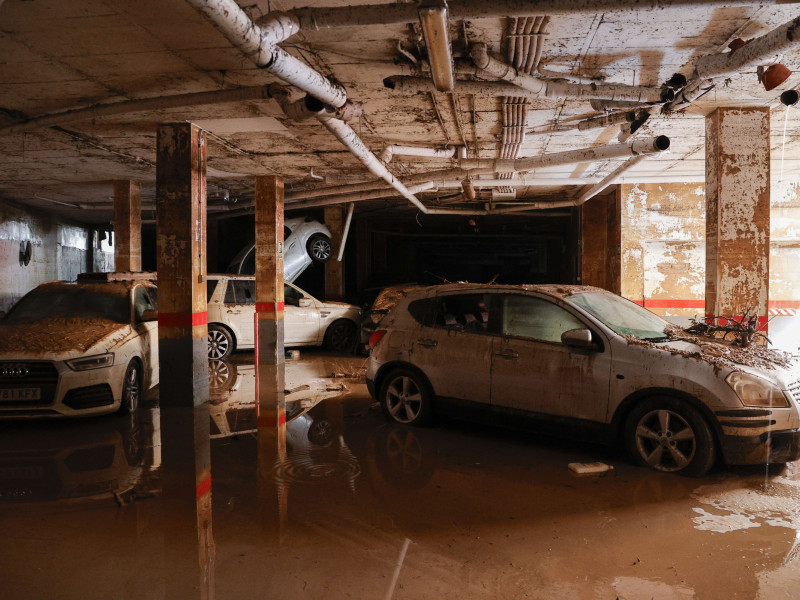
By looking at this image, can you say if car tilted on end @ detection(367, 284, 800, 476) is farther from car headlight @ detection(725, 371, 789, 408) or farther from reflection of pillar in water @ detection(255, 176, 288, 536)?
reflection of pillar in water @ detection(255, 176, 288, 536)

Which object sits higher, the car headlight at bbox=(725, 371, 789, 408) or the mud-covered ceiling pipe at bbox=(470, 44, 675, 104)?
the mud-covered ceiling pipe at bbox=(470, 44, 675, 104)

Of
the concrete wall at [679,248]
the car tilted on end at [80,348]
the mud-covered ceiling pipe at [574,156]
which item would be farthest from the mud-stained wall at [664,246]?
the car tilted on end at [80,348]

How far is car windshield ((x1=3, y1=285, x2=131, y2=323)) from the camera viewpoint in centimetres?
689

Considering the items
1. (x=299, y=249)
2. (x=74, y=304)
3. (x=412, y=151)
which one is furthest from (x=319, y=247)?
(x=74, y=304)

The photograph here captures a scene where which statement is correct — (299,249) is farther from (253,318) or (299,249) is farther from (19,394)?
(19,394)

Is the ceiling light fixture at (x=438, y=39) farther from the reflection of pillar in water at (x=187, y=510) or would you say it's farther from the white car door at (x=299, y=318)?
the white car door at (x=299, y=318)

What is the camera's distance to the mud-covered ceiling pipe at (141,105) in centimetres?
621

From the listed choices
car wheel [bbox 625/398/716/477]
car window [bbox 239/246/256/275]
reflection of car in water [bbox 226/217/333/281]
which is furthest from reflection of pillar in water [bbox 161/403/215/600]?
car window [bbox 239/246/256/275]

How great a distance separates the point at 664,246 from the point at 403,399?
29.2 feet

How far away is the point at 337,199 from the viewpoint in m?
13.2

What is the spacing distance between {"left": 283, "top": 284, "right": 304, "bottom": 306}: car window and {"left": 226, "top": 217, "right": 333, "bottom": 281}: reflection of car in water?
2.10 meters

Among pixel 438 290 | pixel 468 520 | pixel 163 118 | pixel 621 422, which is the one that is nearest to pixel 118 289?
pixel 163 118

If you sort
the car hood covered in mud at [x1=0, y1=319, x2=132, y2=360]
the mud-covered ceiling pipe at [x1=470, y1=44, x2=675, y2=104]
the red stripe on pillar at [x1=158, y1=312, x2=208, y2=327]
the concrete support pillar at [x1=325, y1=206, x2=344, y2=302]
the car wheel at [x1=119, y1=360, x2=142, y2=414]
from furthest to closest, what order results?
the concrete support pillar at [x1=325, y1=206, x2=344, y2=302], the red stripe on pillar at [x1=158, y1=312, x2=208, y2=327], the car wheel at [x1=119, y1=360, x2=142, y2=414], the car hood covered in mud at [x1=0, y1=319, x2=132, y2=360], the mud-covered ceiling pipe at [x1=470, y1=44, x2=675, y2=104]

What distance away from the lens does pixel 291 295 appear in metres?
11.8
